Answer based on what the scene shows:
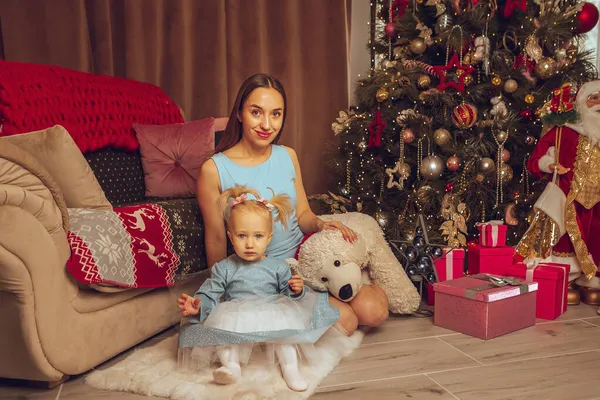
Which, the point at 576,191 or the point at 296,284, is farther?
the point at 576,191

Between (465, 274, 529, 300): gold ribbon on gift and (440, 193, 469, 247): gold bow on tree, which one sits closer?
(465, 274, 529, 300): gold ribbon on gift

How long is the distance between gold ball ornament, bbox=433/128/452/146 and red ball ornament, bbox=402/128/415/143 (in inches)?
4.3

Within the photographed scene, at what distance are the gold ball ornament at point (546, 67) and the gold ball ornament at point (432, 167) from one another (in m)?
0.58

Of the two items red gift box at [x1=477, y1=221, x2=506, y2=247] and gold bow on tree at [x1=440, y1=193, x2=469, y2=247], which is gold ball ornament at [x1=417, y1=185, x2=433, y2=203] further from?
red gift box at [x1=477, y1=221, x2=506, y2=247]

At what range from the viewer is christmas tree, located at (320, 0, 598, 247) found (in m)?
2.36

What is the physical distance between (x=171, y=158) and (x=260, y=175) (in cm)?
75

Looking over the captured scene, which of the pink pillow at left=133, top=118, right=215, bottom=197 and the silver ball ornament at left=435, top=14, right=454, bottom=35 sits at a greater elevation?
the silver ball ornament at left=435, top=14, right=454, bottom=35

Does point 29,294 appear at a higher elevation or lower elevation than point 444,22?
lower

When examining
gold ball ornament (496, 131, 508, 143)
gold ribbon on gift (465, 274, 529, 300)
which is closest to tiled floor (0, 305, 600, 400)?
gold ribbon on gift (465, 274, 529, 300)

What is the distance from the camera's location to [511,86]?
2.34 metres

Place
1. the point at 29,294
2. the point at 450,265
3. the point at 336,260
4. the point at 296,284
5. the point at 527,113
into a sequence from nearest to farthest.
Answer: the point at 29,294, the point at 296,284, the point at 336,260, the point at 450,265, the point at 527,113

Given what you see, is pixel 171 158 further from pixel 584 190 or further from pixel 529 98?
pixel 584 190

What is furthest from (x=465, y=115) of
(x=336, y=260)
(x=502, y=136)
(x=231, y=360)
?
(x=231, y=360)

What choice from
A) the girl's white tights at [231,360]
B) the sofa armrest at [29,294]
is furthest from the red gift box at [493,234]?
the sofa armrest at [29,294]
